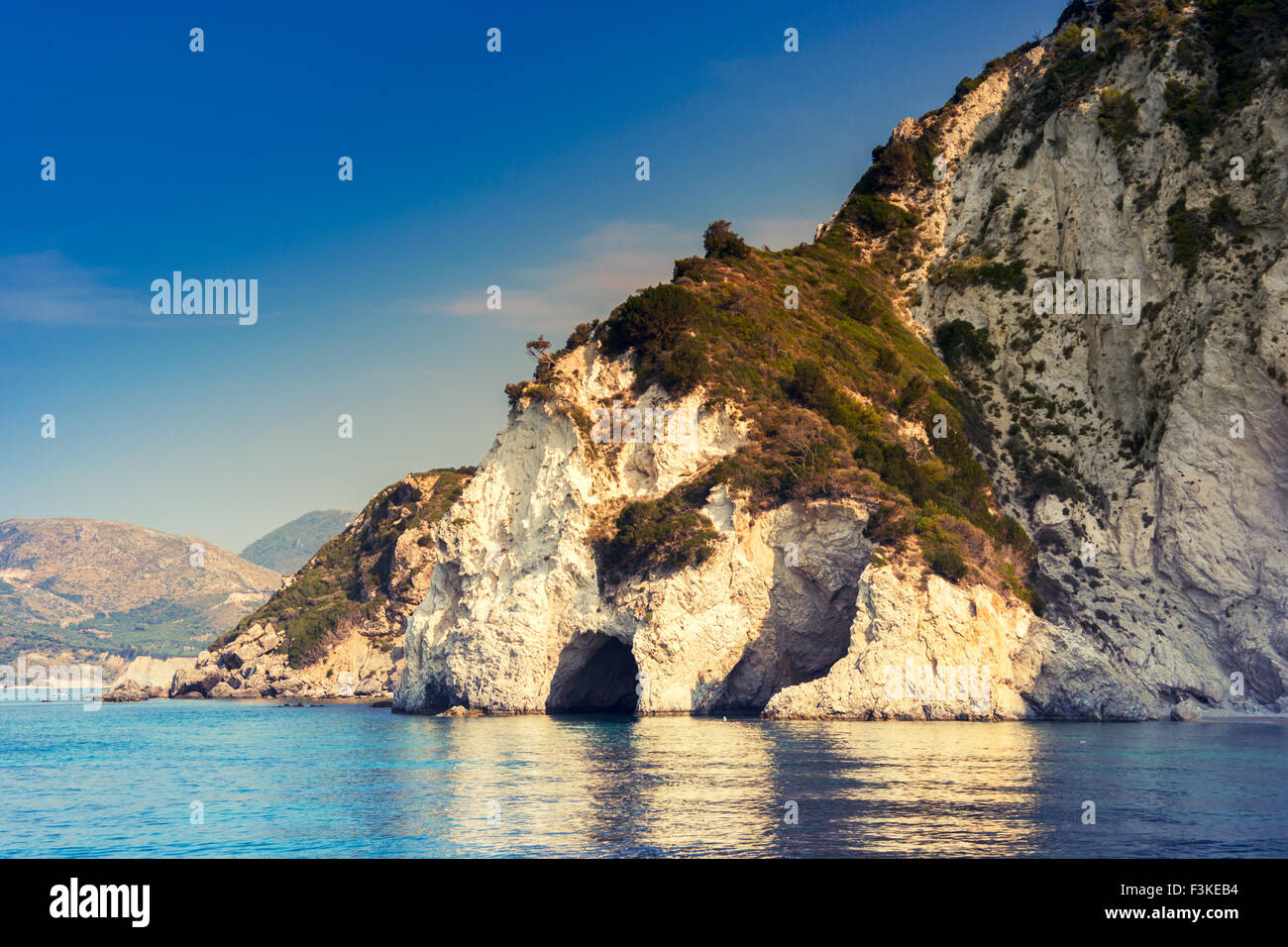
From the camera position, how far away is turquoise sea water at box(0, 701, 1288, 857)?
2233cm

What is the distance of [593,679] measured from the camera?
6494cm

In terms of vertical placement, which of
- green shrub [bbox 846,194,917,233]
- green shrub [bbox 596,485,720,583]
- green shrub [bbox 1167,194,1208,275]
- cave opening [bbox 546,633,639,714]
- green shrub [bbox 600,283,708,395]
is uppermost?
green shrub [bbox 846,194,917,233]

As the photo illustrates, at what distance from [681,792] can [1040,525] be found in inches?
1740

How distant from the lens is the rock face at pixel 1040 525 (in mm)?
52688

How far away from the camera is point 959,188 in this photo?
87500 mm

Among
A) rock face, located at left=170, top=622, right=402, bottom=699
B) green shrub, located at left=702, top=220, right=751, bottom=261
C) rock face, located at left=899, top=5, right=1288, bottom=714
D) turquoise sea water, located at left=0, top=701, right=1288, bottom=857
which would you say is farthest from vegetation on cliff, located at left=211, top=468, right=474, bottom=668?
turquoise sea water, located at left=0, top=701, right=1288, bottom=857

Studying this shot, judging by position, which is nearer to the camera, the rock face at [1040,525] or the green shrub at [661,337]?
the rock face at [1040,525]

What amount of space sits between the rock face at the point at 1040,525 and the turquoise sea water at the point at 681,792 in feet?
17.3

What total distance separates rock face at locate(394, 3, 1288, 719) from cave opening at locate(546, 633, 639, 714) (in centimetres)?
22

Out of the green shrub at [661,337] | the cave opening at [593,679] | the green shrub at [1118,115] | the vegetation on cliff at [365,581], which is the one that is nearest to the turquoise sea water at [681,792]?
the cave opening at [593,679]

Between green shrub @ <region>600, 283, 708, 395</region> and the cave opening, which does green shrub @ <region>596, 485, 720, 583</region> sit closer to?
the cave opening

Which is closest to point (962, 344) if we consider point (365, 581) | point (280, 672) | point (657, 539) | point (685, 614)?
point (657, 539)

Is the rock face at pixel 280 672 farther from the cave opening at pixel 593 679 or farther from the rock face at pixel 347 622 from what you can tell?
the cave opening at pixel 593 679
